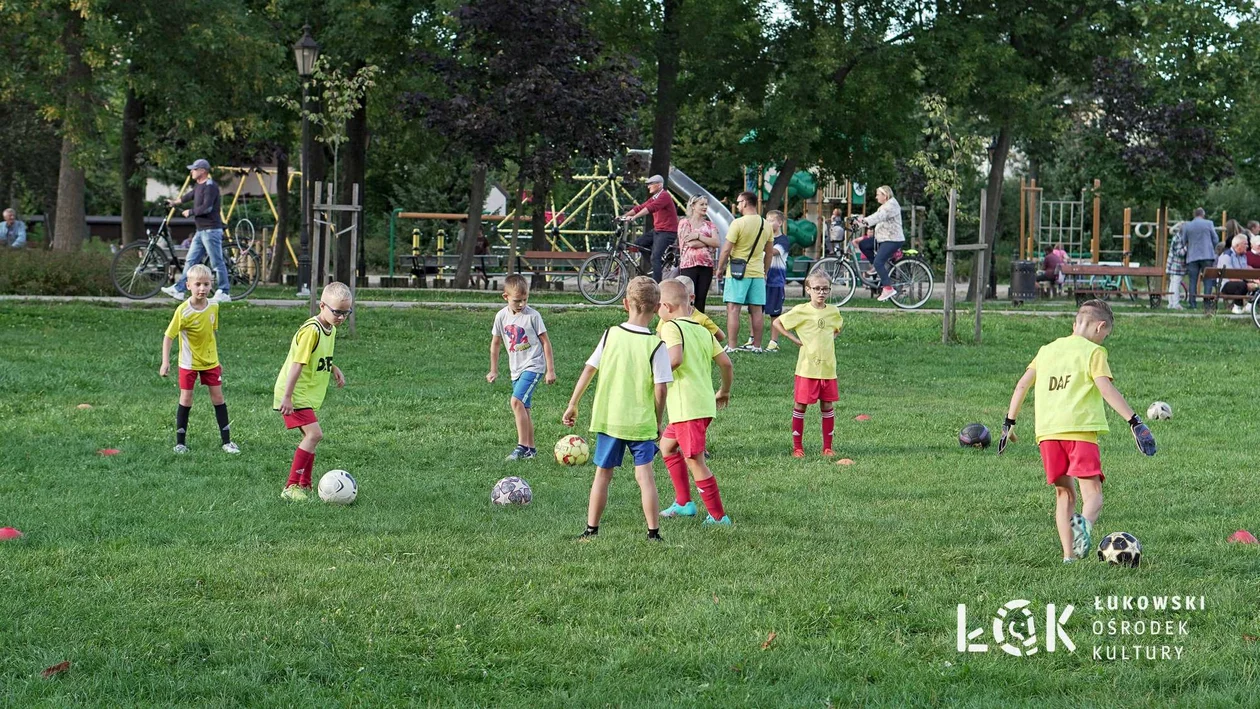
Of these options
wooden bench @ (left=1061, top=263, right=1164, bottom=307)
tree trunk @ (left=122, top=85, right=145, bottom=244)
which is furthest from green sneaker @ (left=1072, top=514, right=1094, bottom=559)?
tree trunk @ (left=122, top=85, right=145, bottom=244)

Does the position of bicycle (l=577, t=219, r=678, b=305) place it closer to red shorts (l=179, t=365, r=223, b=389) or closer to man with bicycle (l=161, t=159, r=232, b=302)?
man with bicycle (l=161, t=159, r=232, b=302)

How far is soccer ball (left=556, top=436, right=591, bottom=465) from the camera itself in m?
10.6

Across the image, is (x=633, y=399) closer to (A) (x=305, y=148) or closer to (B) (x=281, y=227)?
(A) (x=305, y=148)

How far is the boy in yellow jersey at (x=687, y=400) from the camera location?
26.9 ft

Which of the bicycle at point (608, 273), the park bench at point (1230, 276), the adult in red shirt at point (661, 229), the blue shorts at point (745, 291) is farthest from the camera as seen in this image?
the park bench at point (1230, 276)

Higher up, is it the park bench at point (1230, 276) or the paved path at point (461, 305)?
the park bench at point (1230, 276)

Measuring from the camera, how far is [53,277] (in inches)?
915

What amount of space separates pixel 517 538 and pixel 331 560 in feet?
3.38

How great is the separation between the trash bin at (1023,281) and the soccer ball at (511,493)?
2116cm

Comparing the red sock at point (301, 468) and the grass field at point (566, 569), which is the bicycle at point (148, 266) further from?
the red sock at point (301, 468)

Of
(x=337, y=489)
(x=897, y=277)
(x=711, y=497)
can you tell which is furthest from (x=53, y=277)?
(x=711, y=497)

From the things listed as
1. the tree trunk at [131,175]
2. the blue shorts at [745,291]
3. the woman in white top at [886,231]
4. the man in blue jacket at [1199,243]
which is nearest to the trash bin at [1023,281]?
the man in blue jacket at [1199,243]

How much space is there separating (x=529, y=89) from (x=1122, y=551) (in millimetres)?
19040

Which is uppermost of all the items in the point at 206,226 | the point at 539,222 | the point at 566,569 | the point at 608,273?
the point at 539,222
